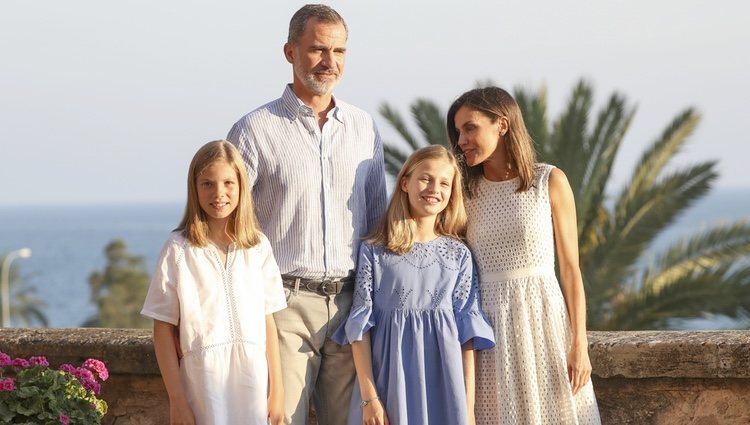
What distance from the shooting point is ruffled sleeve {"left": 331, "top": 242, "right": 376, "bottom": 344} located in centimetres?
442

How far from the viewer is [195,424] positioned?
426cm

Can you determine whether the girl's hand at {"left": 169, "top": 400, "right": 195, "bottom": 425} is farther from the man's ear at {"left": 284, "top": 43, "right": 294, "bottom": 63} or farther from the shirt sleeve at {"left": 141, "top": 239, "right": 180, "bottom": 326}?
the man's ear at {"left": 284, "top": 43, "right": 294, "bottom": 63}

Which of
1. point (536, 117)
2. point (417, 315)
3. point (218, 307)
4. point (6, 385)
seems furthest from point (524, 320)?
point (536, 117)

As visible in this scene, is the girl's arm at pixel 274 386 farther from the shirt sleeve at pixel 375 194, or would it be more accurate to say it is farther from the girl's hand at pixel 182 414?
the shirt sleeve at pixel 375 194

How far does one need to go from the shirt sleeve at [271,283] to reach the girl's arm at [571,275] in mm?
1001

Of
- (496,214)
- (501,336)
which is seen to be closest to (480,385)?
(501,336)

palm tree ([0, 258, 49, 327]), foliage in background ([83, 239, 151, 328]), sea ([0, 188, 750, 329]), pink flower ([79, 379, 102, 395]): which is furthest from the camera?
sea ([0, 188, 750, 329])

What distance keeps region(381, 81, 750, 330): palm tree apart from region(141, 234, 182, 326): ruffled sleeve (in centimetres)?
915

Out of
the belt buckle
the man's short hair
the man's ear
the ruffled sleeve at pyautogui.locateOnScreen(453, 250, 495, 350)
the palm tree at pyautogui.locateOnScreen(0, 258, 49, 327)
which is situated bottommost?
the palm tree at pyautogui.locateOnScreen(0, 258, 49, 327)

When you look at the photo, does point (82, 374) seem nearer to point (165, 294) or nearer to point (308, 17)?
point (165, 294)

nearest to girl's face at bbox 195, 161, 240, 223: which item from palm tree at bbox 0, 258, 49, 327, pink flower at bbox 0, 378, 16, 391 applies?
pink flower at bbox 0, 378, 16, 391

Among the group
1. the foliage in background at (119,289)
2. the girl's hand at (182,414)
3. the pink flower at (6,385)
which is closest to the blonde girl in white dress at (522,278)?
the girl's hand at (182,414)

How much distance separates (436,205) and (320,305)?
1.83 ft

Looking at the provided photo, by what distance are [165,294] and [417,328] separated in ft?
2.94
